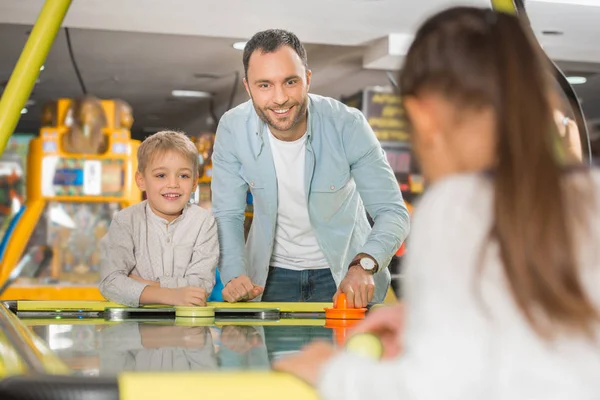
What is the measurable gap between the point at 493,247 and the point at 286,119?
152cm

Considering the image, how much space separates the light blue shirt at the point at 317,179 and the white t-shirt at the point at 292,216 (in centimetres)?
4

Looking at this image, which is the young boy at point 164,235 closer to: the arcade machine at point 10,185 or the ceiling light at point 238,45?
the ceiling light at point 238,45

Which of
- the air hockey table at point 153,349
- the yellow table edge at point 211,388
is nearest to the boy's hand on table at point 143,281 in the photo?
the air hockey table at point 153,349

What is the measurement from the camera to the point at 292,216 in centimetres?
235

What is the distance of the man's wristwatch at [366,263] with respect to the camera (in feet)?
6.46

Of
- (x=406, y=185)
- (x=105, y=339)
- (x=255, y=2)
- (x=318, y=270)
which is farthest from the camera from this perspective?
(x=406, y=185)

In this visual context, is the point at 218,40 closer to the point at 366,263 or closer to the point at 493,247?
the point at 366,263

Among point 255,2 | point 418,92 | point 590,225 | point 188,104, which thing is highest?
point 188,104

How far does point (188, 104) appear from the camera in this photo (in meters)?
10.8

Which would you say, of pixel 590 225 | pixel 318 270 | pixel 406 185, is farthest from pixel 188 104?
pixel 590 225

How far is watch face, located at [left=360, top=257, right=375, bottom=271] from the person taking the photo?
6.46ft

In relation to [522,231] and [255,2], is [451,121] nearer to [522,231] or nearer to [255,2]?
[522,231]

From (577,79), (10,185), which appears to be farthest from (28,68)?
(10,185)

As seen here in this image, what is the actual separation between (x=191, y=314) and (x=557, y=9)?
4.89m
